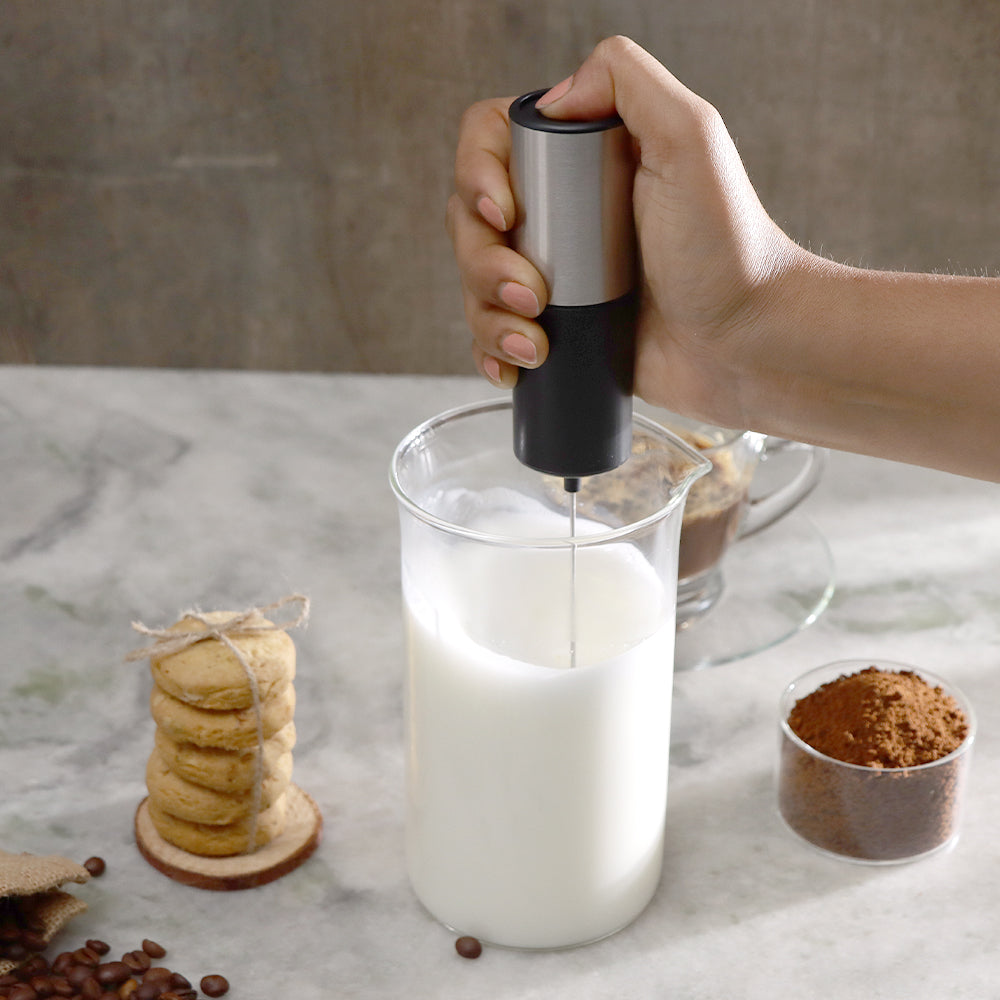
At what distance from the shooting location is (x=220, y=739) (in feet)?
2.73

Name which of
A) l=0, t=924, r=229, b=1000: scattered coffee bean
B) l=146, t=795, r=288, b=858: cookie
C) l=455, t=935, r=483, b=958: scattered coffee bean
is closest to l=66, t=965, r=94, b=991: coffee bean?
l=0, t=924, r=229, b=1000: scattered coffee bean

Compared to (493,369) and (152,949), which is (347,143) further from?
(152,949)

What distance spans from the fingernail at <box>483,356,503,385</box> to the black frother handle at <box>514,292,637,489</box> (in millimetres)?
54

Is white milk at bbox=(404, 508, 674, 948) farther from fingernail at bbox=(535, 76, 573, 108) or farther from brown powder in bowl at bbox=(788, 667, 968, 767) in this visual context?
fingernail at bbox=(535, 76, 573, 108)

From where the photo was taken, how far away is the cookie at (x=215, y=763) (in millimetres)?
845

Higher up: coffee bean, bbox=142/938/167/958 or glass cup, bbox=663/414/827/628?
glass cup, bbox=663/414/827/628

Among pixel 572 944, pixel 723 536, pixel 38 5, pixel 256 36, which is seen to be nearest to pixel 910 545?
pixel 723 536

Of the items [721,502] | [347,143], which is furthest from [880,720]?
[347,143]

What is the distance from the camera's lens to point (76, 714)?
102cm

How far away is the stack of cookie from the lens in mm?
829

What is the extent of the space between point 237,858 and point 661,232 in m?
0.47

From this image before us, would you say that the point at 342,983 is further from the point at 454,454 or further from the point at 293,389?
the point at 293,389

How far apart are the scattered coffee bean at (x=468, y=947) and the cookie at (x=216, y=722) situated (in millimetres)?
168

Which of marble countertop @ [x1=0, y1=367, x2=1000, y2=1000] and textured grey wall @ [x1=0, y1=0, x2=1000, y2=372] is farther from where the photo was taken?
textured grey wall @ [x1=0, y1=0, x2=1000, y2=372]
